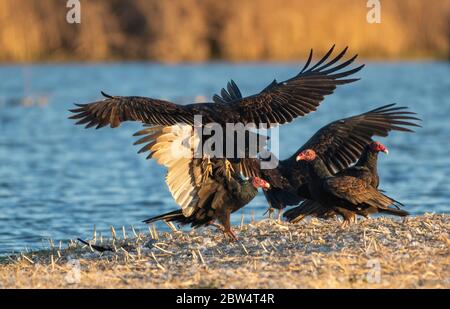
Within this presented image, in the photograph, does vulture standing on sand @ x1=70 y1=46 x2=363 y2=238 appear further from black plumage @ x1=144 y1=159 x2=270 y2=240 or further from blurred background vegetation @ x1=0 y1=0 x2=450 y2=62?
blurred background vegetation @ x1=0 y1=0 x2=450 y2=62

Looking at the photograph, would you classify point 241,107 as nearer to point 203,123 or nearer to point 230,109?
point 230,109

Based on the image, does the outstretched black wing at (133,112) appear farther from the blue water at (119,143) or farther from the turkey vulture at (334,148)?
the blue water at (119,143)

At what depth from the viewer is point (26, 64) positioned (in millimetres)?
35156

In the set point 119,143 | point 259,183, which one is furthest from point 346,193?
point 119,143

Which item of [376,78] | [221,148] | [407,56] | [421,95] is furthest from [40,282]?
[407,56]

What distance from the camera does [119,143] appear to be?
20484 millimetres

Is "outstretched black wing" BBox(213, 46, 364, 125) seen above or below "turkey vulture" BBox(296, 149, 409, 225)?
above

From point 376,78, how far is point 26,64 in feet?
44.6

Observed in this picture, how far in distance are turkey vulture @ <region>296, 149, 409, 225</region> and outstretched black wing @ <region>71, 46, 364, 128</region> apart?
55 centimetres

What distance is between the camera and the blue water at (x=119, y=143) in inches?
496

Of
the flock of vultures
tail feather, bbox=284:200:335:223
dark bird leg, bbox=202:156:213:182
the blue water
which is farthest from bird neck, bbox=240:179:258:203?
the blue water

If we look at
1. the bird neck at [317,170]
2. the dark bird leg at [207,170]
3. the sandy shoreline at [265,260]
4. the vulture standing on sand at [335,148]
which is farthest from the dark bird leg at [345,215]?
the dark bird leg at [207,170]

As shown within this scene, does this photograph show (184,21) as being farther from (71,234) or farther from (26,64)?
(71,234)

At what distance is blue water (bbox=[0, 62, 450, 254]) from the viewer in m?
12.6
